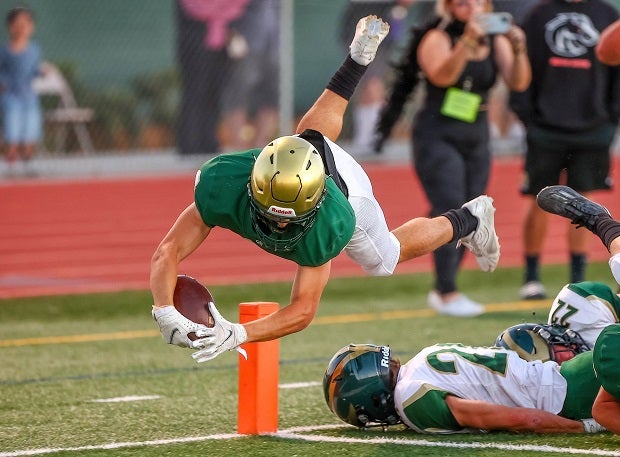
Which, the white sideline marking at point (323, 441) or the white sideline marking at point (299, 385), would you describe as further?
the white sideline marking at point (299, 385)

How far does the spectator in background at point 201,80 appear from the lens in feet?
42.5

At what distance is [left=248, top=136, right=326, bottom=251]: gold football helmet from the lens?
17.1 feet

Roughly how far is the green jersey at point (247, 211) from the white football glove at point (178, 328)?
1.54 ft

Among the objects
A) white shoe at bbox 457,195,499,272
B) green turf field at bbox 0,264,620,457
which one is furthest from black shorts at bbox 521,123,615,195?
white shoe at bbox 457,195,499,272

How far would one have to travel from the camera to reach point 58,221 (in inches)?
472

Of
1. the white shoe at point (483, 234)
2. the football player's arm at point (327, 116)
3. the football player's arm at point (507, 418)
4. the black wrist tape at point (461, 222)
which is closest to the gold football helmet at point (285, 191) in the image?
the football player's arm at point (507, 418)

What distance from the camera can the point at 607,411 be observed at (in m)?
5.18

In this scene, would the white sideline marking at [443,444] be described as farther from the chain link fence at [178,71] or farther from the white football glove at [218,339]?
the chain link fence at [178,71]

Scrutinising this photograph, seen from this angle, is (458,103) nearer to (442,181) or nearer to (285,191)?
(442,181)

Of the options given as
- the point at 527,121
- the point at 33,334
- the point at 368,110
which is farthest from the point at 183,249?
the point at 368,110

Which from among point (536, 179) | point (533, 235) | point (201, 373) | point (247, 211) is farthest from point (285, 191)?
point (533, 235)

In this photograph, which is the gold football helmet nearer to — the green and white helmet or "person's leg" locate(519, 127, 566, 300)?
the green and white helmet

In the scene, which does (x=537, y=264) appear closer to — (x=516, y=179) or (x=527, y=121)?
(x=527, y=121)

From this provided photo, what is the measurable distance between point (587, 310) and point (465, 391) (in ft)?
2.16
